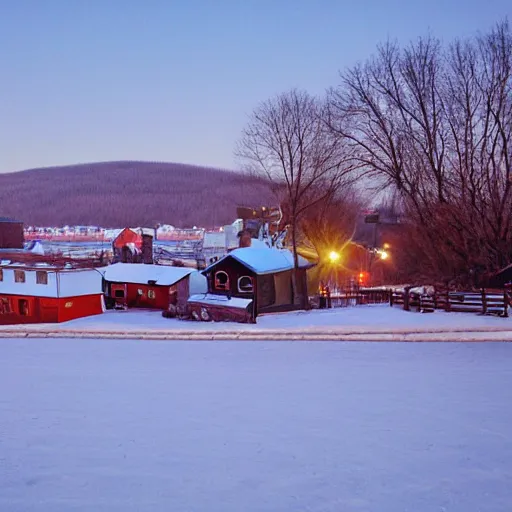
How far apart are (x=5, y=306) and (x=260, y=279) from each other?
13799 millimetres

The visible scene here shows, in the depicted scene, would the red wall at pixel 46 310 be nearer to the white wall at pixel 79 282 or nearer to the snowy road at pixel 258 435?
the white wall at pixel 79 282

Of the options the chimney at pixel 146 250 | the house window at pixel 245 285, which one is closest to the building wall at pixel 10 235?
the chimney at pixel 146 250

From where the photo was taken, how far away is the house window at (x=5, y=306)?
25.5 meters

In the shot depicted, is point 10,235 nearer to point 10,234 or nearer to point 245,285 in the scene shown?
point 10,234

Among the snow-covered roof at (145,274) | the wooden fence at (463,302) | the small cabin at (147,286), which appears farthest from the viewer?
the snow-covered roof at (145,274)

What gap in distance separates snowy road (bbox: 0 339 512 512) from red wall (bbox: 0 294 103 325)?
1416 centimetres

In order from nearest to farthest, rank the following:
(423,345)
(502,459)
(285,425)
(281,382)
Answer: (502,459)
(285,425)
(281,382)
(423,345)

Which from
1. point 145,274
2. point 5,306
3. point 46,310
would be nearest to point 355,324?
point 145,274

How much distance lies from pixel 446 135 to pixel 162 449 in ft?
76.6

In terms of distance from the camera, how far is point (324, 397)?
Result: 8.29 m

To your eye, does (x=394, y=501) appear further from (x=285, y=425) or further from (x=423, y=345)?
(x=423, y=345)

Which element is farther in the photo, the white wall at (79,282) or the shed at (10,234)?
the shed at (10,234)

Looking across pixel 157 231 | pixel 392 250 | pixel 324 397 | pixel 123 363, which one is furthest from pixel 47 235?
pixel 324 397

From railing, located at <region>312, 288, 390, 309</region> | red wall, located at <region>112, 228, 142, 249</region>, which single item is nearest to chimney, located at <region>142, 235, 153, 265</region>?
red wall, located at <region>112, 228, 142, 249</region>
